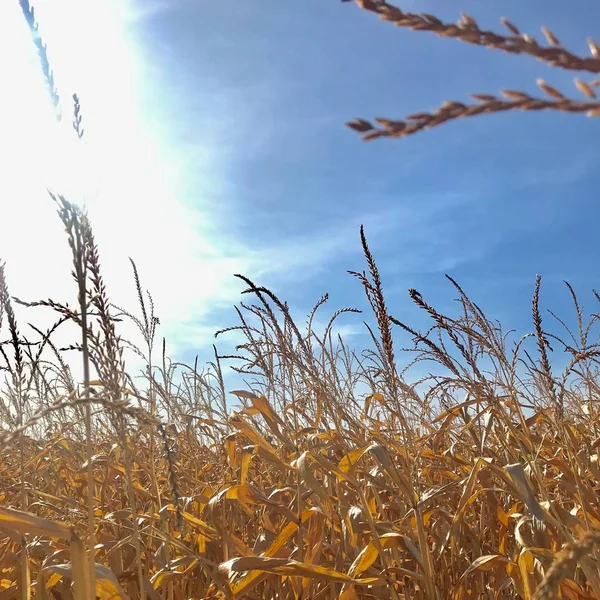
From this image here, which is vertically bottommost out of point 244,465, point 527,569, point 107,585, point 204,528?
point 527,569

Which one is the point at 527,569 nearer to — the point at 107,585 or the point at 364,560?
the point at 364,560

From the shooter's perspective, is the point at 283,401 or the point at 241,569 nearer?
the point at 241,569

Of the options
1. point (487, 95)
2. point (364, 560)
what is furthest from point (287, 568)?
point (487, 95)

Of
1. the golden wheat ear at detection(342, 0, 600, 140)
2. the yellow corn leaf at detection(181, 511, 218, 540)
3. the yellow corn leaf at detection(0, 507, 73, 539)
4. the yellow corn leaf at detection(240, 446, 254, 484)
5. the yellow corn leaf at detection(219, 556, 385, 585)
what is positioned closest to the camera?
the golden wheat ear at detection(342, 0, 600, 140)

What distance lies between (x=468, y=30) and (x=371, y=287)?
1.56 metres

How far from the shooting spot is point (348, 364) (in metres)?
5.07

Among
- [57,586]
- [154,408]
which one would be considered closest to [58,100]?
[57,586]

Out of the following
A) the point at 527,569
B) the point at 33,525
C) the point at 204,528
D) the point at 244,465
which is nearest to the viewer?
the point at 33,525

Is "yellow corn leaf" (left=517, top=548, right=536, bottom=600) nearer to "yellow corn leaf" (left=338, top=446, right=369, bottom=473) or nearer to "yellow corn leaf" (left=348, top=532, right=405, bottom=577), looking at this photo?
"yellow corn leaf" (left=348, top=532, right=405, bottom=577)

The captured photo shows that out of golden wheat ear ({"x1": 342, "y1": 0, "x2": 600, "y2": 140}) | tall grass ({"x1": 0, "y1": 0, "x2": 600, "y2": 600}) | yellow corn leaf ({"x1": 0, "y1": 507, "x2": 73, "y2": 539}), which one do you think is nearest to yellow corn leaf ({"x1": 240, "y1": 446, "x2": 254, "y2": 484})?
tall grass ({"x1": 0, "y1": 0, "x2": 600, "y2": 600})

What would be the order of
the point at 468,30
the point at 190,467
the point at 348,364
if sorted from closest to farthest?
the point at 468,30 → the point at 190,467 → the point at 348,364

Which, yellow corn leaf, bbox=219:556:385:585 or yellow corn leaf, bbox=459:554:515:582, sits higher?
yellow corn leaf, bbox=219:556:385:585

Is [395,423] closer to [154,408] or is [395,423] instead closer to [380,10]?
[154,408]

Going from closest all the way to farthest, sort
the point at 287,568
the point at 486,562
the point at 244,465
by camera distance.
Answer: the point at 287,568
the point at 486,562
the point at 244,465
